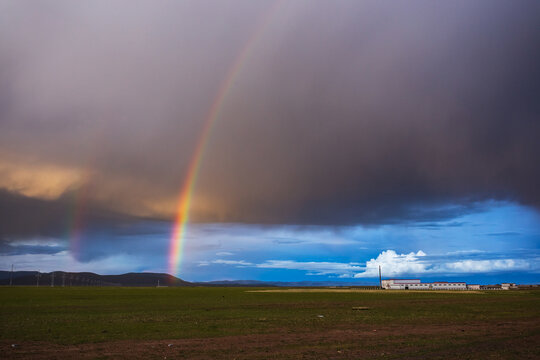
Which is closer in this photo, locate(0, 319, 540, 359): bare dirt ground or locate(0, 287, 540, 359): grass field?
locate(0, 319, 540, 359): bare dirt ground

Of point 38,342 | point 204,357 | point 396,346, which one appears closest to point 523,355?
point 396,346

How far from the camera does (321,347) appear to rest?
22391 mm

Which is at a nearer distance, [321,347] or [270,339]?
[321,347]

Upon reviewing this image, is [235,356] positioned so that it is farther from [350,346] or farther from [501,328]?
[501,328]

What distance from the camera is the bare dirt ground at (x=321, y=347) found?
2006cm

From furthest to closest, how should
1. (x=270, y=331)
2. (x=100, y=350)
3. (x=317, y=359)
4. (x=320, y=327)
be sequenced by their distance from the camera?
(x=320, y=327), (x=270, y=331), (x=100, y=350), (x=317, y=359)

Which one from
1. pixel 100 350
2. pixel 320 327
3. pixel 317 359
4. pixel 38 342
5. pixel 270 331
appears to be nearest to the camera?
pixel 317 359

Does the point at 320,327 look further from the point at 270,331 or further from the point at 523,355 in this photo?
the point at 523,355

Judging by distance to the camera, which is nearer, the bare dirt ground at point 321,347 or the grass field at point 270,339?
the bare dirt ground at point 321,347

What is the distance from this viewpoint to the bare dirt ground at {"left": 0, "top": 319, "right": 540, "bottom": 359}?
65.8ft

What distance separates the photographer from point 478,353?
20.3 metres

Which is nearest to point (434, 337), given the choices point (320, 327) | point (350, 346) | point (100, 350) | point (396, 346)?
point (396, 346)

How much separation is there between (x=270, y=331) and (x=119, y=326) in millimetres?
11515

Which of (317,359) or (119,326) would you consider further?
(119,326)
